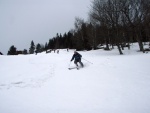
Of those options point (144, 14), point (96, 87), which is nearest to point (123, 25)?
point (144, 14)

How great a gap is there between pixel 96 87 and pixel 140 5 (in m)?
19.8

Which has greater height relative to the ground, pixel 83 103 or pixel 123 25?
pixel 123 25

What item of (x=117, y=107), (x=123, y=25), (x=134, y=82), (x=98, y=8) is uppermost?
(x=98, y=8)

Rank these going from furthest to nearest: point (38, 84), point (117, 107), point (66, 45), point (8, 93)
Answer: point (66, 45), point (38, 84), point (8, 93), point (117, 107)

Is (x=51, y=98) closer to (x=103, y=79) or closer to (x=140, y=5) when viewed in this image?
(x=103, y=79)

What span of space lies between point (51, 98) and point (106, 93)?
9.34ft

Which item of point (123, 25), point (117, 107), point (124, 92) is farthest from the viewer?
point (123, 25)

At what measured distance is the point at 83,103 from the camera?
516 cm

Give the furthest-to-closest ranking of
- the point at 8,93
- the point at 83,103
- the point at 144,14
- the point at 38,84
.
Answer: the point at 144,14, the point at 38,84, the point at 8,93, the point at 83,103

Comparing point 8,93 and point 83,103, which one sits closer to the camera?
point 83,103

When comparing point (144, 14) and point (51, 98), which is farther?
point (144, 14)

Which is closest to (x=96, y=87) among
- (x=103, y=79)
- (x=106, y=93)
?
(x=106, y=93)

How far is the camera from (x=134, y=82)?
6.80 m

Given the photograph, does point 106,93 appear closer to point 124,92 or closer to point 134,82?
point 124,92
